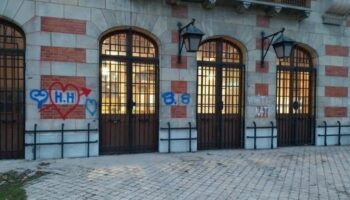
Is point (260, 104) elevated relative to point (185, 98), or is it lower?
lower

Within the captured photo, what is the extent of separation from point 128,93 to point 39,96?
2.42 meters

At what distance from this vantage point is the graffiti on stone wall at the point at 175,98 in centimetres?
1089

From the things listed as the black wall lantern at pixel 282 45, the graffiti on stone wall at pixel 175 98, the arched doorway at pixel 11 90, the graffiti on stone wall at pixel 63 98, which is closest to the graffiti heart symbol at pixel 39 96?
the graffiti on stone wall at pixel 63 98

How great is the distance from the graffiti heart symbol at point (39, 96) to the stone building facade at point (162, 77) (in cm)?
2

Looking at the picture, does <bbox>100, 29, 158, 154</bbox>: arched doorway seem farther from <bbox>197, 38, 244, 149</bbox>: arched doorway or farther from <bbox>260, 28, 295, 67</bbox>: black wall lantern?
<bbox>260, 28, 295, 67</bbox>: black wall lantern

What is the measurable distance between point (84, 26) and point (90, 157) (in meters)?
3.50

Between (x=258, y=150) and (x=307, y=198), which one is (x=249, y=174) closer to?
(x=307, y=198)

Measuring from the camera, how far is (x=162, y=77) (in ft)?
35.6

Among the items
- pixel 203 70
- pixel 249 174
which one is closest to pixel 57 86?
pixel 203 70

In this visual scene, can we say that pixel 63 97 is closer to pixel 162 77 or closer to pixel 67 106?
pixel 67 106

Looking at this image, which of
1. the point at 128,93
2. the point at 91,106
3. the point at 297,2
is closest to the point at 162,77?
the point at 128,93

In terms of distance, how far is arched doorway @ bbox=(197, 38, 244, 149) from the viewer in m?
11.6

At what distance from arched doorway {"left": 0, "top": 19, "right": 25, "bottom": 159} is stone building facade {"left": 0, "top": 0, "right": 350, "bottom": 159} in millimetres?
25

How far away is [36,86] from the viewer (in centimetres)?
942
